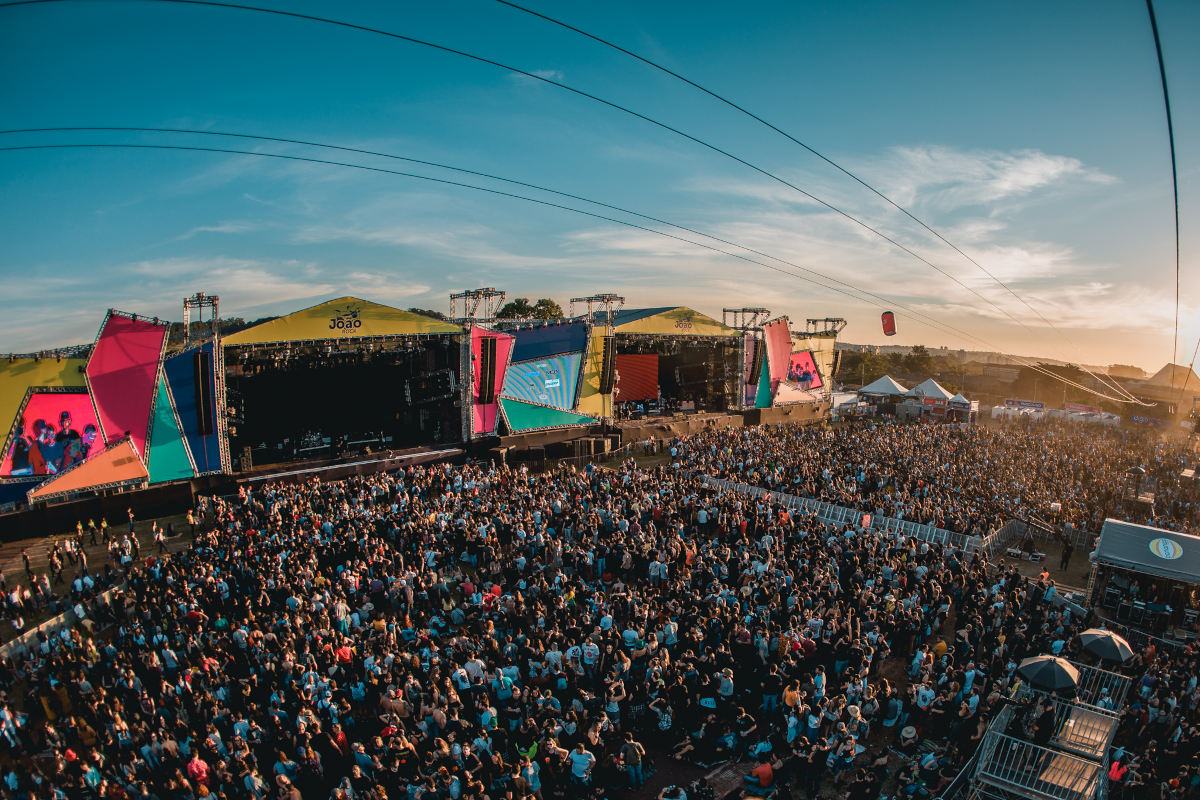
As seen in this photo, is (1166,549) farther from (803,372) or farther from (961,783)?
(803,372)

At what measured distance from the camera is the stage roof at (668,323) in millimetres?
30500

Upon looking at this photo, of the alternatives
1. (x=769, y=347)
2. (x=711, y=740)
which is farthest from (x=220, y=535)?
(x=769, y=347)

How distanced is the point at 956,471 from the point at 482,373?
63.6ft

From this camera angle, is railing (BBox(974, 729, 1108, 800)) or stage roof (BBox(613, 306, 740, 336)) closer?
railing (BBox(974, 729, 1108, 800))

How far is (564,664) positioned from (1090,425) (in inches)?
1768

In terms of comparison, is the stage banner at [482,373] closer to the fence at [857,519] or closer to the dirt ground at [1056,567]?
the fence at [857,519]

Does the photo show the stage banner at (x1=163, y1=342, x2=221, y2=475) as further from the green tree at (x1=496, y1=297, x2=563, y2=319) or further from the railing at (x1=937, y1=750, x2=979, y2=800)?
the green tree at (x1=496, y1=297, x2=563, y2=319)

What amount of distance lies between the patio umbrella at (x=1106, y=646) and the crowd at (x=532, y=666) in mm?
829

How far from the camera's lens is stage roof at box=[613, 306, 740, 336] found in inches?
1201

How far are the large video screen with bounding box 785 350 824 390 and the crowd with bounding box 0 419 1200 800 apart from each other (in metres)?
26.5

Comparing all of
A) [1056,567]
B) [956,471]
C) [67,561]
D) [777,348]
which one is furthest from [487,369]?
[1056,567]

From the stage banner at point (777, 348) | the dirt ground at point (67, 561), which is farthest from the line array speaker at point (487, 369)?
the stage banner at point (777, 348)

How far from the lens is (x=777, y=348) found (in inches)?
1486

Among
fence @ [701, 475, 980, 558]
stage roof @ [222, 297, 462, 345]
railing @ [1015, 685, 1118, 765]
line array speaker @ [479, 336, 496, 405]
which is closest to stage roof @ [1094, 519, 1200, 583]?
fence @ [701, 475, 980, 558]
